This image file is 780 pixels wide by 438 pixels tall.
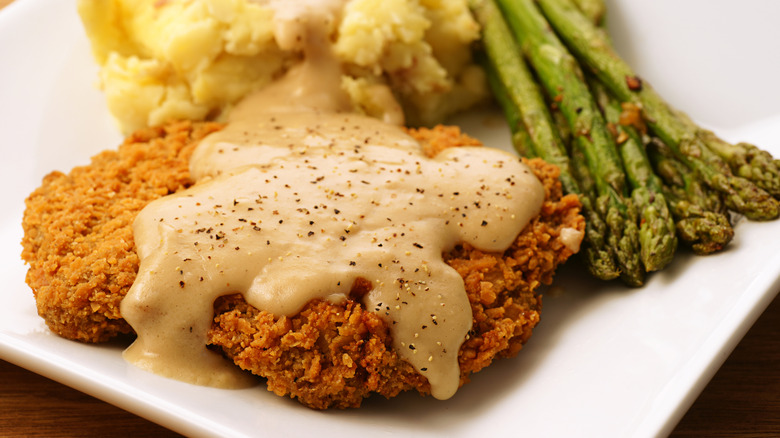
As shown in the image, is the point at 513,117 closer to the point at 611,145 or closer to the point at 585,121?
the point at 585,121

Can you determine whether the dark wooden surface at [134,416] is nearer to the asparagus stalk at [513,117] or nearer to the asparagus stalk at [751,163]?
the asparagus stalk at [751,163]

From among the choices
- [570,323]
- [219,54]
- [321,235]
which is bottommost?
[570,323]

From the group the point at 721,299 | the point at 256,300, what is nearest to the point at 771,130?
the point at 721,299

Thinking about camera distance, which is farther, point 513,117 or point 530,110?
point 513,117

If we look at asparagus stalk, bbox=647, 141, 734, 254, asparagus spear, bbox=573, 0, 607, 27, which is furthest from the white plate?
asparagus spear, bbox=573, 0, 607, 27

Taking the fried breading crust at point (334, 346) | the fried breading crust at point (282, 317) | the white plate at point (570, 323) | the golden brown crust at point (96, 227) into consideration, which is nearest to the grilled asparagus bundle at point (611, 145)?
the white plate at point (570, 323)

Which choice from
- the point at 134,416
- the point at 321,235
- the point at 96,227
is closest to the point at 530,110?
the point at 321,235
